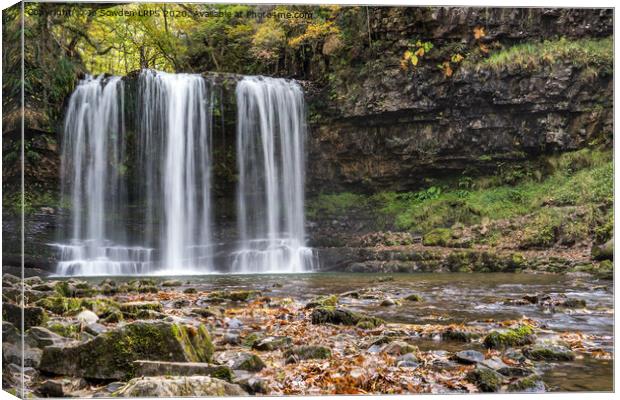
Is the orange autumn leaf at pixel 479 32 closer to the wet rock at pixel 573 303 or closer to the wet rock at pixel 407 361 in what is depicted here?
the wet rock at pixel 573 303

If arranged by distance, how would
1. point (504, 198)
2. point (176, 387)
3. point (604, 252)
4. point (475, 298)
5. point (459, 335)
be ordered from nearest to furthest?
point (176, 387), point (459, 335), point (475, 298), point (604, 252), point (504, 198)

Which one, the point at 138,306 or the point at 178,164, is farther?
the point at 178,164

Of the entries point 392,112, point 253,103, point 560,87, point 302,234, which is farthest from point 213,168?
point 560,87

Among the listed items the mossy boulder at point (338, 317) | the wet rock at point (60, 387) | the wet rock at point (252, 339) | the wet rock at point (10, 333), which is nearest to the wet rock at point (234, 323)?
the wet rock at point (252, 339)

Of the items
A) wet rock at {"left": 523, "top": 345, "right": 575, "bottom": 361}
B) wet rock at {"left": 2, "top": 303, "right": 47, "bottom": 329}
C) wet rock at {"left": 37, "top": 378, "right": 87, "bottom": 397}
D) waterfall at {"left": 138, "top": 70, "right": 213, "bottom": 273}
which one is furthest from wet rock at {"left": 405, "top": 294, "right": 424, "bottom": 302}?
wet rock at {"left": 2, "top": 303, "right": 47, "bottom": 329}

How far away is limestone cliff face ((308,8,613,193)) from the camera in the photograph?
6.88 metres

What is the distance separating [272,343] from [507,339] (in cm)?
196

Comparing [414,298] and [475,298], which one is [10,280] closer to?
[414,298]

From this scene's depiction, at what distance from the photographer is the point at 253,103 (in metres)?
10.4

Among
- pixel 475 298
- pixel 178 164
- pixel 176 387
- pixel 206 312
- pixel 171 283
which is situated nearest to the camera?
pixel 176 387

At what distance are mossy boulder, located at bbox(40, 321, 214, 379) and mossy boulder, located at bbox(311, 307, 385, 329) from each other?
57.2 inches

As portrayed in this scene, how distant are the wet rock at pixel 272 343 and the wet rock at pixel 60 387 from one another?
133 cm

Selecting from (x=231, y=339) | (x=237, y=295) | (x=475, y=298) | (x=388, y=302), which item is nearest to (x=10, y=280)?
(x=231, y=339)

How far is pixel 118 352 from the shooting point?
4.00m
